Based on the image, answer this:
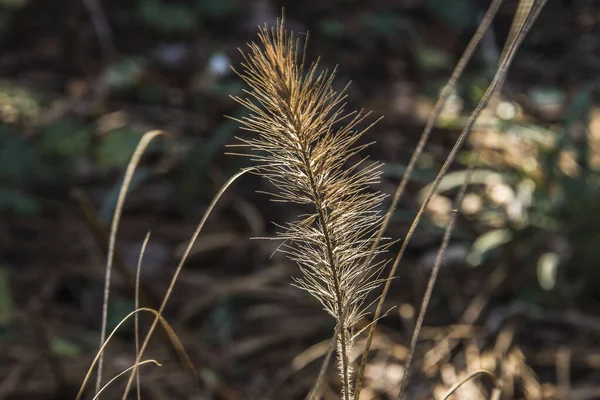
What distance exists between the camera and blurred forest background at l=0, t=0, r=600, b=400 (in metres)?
1.72

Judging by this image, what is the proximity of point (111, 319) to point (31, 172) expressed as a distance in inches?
22.4

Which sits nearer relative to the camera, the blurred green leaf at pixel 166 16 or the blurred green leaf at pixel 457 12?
the blurred green leaf at pixel 166 16

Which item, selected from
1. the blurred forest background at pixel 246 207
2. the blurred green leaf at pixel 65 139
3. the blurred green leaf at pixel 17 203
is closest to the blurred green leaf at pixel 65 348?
the blurred forest background at pixel 246 207

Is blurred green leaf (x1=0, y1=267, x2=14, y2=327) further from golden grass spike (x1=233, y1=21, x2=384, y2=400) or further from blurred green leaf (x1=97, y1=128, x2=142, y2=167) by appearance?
golden grass spike (x1=233, y1=21, x2=384, y2=400)

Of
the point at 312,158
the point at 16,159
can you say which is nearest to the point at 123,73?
the point at 16,159

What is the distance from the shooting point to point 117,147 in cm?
222

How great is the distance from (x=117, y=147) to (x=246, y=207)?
1.40ft

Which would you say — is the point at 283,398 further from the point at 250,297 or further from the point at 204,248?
the point at 204,248

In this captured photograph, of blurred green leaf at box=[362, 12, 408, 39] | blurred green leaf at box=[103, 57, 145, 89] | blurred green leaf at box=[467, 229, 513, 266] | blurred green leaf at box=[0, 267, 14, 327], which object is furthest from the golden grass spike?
blurred green leaf at box=[362, 12, 408, 39]

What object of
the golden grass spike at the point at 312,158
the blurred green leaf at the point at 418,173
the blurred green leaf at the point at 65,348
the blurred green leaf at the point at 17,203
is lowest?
the blurred green leaf at the point at 65,348

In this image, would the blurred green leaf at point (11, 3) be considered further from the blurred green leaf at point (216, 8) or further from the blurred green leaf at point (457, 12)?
the blurred green leaf at point (457, 12)

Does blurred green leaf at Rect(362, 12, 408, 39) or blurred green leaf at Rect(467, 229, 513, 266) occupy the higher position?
blurred green leaf at Rect(362, 12, 408, 39)

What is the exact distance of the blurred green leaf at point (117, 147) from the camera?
2189 mm

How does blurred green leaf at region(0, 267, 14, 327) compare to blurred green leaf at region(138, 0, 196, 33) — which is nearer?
blurred green leaf at region(0, 267, 14, 327)
